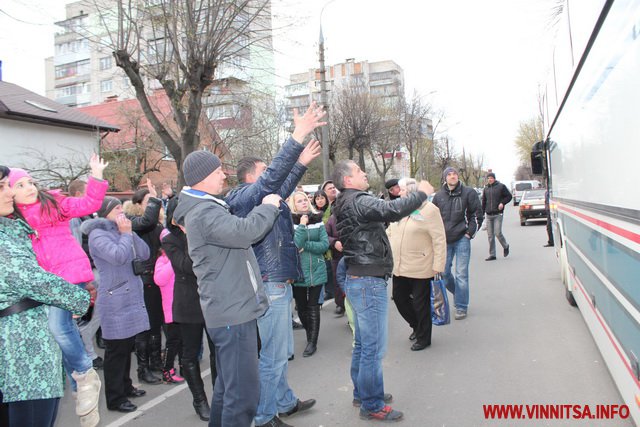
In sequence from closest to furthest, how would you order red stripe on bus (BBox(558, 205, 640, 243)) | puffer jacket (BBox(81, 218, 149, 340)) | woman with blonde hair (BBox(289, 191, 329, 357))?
red stripe on bus (BBox(558, 205, 640, 243)) < puffer jacket (BBox(81, 218, 149, 340)) < woman with blonde hair (BBox(289, 191, 329, 357))

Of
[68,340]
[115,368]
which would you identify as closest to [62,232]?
[68,340]

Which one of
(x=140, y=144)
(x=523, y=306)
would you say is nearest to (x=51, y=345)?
(x=523, y=306)

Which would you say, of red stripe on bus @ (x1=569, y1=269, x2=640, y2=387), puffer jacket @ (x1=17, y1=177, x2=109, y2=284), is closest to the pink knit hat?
puffer jacket @ (x1=17, y1=177, x2=109, y2=284)

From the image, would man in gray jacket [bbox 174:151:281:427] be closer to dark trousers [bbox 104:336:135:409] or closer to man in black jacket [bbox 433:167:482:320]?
dark trousers [bbox 104:336:135:409]

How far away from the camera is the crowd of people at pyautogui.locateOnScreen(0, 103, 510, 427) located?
102 inches

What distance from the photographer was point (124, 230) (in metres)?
4.69

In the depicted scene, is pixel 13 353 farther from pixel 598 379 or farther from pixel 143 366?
pixel 598 379

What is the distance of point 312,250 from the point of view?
6023 mm

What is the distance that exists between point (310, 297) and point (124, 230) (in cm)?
235

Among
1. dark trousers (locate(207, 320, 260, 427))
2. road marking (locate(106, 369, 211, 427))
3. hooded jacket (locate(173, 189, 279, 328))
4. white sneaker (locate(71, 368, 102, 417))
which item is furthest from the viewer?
road marking (locate(106, 369, 211, 427))

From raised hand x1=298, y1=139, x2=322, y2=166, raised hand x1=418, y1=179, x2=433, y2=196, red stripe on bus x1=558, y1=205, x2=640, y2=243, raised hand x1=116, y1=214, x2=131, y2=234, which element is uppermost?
raised hand x1=298, y1=139, x2=322, y2=166

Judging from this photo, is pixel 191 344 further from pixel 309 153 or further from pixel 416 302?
pixel 416 302

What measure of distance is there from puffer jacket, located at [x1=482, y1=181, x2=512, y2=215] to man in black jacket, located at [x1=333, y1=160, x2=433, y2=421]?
9048 millimetres

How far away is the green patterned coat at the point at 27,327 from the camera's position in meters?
2.44
